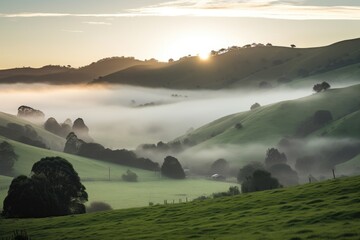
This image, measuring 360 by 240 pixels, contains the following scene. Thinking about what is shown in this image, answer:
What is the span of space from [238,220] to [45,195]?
56.9 meters

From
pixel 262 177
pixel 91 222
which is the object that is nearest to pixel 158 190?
pixel 262 177

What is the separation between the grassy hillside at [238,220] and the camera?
4747cm

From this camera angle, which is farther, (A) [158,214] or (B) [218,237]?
(A) [158,214]

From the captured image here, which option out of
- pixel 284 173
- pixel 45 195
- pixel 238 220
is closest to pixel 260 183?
pixel 45 195

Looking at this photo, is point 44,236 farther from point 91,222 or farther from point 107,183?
point 107,183

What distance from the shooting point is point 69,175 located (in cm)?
11850

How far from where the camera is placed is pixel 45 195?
103 metres

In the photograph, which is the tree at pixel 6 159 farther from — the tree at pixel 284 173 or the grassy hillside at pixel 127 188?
the tree at pixel 284 173

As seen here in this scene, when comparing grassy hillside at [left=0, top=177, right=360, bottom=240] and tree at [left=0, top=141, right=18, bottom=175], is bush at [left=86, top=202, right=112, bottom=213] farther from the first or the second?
tree at [left=0, top=141, right=18, bottom=175]

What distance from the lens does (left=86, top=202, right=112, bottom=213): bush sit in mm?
137250

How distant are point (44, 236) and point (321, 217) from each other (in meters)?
34.0

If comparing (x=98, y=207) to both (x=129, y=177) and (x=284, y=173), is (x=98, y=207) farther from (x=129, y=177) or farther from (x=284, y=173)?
(x=284, y=173)

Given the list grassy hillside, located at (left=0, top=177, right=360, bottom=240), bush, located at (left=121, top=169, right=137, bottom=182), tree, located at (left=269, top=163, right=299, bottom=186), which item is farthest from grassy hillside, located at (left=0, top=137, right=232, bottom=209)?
grassy hillside, located at (left=0, top=177, right=360, bottom=240)

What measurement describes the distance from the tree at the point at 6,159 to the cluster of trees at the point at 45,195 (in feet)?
241
